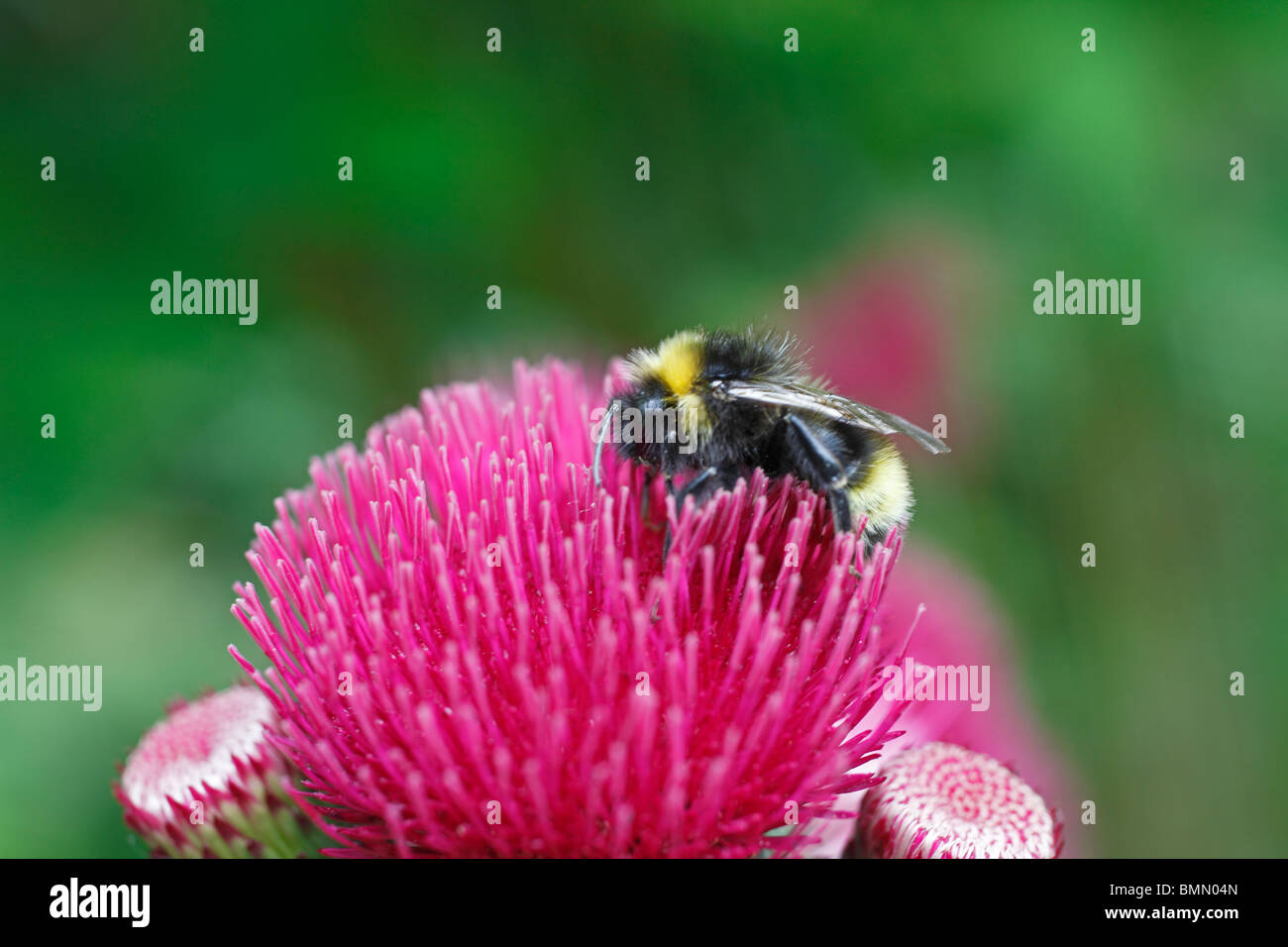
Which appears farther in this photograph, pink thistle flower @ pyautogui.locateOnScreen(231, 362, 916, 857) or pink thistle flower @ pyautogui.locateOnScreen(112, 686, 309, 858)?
pink thistle flower @ pyautogui.locateOnScreen(112, 686, 309, 858)

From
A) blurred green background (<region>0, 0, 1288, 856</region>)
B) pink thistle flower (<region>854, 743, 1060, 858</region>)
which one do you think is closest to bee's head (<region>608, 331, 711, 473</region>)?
pink thistle flower (<region>854, 743, 1060, 858</region>)

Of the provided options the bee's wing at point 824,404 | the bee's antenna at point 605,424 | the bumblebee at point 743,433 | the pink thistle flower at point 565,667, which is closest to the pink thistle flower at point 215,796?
the pink thistle flower at point 565,667

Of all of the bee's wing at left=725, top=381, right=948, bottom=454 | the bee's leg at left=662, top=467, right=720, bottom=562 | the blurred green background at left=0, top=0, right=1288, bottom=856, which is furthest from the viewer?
the blurred green background at left=0, top=0, right=1288, bottom=856

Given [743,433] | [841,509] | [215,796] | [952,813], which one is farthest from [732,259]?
[215,796]

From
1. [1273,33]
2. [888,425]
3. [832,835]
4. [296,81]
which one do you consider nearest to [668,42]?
[296,81]

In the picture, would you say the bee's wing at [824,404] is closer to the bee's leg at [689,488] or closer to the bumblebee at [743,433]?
the bumblebee at [743,433]

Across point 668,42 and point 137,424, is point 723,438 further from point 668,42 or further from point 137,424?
point 137,424

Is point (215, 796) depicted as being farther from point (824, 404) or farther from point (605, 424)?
point (824, 404)

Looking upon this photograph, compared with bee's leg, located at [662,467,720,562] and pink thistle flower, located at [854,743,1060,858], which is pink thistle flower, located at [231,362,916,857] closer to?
bee's leg, located at [662,467,720,562]
